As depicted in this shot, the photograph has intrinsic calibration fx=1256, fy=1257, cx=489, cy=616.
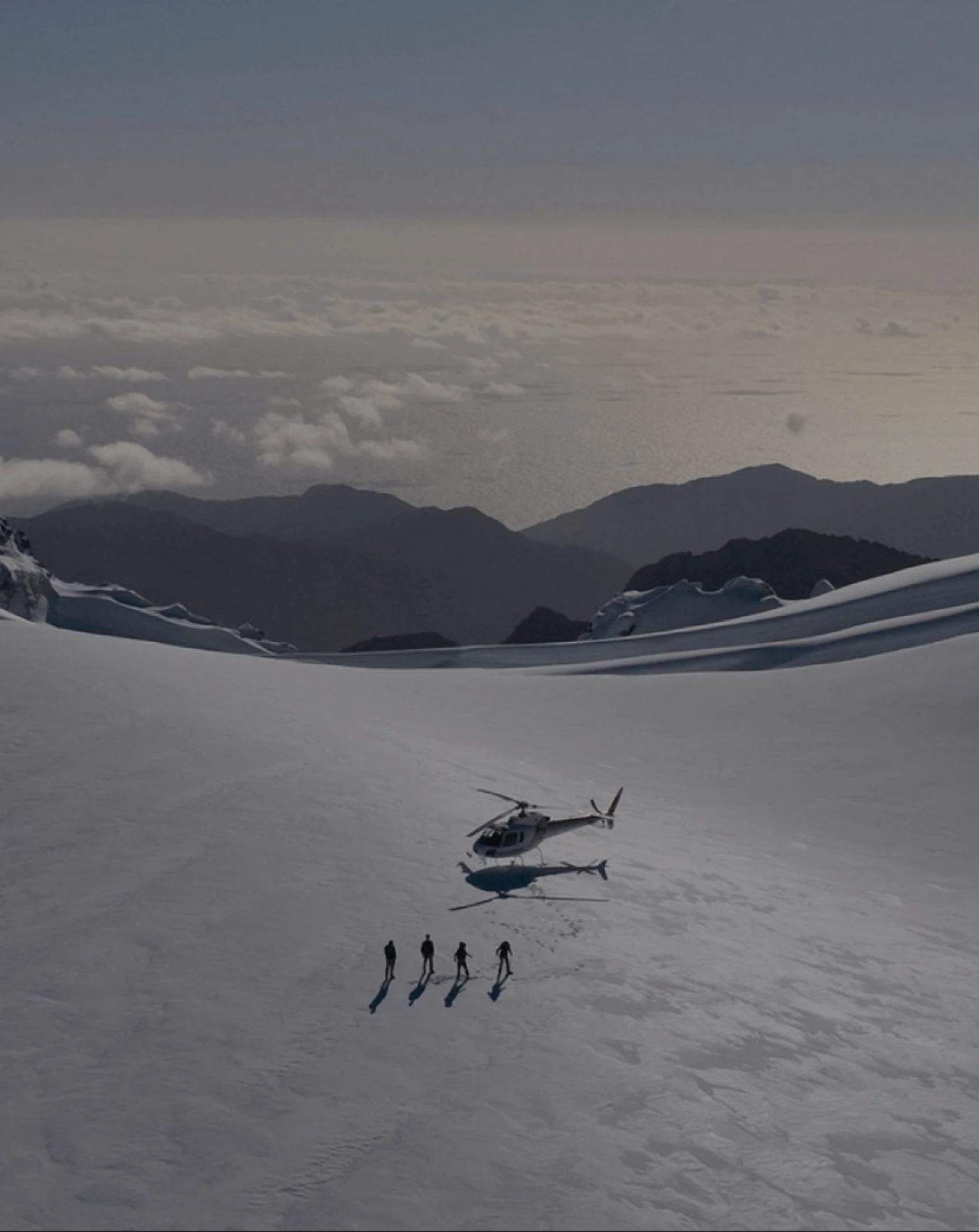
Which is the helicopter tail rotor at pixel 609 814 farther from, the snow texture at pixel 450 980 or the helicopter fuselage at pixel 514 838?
the helicopter fuselage at pixel 514 838

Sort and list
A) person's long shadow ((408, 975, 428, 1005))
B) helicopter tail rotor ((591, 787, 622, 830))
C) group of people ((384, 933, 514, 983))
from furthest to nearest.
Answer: helicopter tail rotor ((591, 787, 622, 830)), group of people ((384, 933, 514, 983)), person's long shadow ((408, 975, 428, 1005))

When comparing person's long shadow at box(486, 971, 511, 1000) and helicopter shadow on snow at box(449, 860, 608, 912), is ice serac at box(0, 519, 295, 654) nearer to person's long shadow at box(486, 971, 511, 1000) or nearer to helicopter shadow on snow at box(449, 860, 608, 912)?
helicopter shadow on snow at box(449, 860, 608, 912)

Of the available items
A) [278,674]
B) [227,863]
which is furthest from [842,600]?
[227,863]

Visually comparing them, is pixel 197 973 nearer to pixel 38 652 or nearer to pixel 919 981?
pixel 919 981

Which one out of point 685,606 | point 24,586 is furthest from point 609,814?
point 24,586

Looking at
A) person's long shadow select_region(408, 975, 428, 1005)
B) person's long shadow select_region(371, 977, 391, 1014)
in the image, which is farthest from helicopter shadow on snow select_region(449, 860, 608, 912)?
person's long shadow select_region(371, 977, 391, 1014)

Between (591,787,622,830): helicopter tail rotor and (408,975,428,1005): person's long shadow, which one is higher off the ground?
(591,787,622,830): helicopter tail rotor

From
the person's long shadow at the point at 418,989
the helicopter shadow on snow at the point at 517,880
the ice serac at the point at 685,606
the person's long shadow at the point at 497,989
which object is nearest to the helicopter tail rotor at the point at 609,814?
the helicopter shadow on snow at the point at 517,880

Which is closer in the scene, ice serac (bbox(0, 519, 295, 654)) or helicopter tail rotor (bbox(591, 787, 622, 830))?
helicopter tail rotor (bbox(591, 787, 622, 830))
